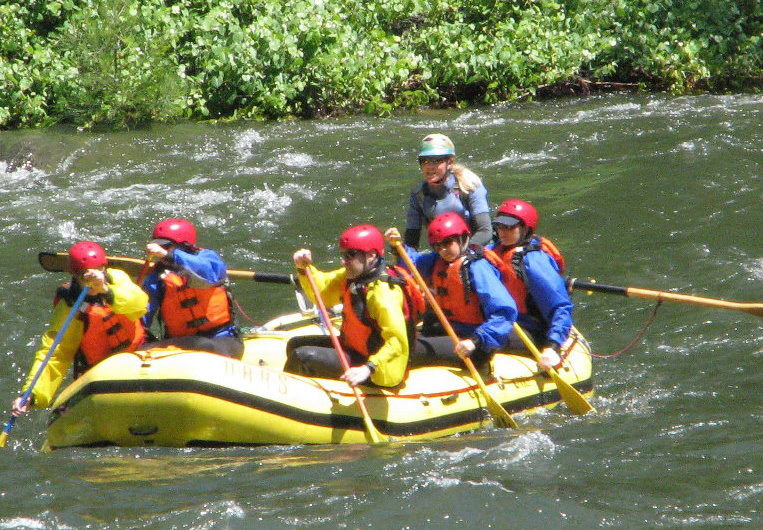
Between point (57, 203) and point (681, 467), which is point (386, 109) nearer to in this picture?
point (57, 203)

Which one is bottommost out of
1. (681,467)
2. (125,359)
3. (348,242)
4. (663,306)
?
(663,306)

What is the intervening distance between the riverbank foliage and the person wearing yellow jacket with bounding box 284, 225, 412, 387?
7.60 m

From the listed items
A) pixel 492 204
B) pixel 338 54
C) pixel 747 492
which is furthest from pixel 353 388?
pixel 338 54

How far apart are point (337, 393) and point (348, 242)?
0.80m

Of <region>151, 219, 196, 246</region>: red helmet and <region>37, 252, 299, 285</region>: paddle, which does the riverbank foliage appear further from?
<region>151, 219, 196, 246</region>: red helmet

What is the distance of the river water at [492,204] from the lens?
15.6 feet

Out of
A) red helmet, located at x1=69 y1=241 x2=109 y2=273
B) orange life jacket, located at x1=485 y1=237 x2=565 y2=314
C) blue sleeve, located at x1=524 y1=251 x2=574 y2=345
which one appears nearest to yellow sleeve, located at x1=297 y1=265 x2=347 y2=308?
orange life jacket, located at x1=485 y1=237 x2=565 y2=314

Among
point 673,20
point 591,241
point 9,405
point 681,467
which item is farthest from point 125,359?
point 673,20

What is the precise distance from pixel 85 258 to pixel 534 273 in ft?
8.26

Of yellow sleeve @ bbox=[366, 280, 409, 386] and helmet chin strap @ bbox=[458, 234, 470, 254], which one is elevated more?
helmet chin strap @ bbox=[458, 234, 470, 254]

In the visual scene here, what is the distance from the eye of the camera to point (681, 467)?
5.13 meters

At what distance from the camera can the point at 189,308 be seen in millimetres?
6070

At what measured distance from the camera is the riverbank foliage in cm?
1295

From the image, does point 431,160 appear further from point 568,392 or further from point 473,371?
point 568,392
